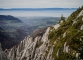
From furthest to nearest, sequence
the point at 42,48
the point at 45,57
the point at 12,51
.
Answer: the point at 12,51 < the point at 42,48 < the point at 45,57

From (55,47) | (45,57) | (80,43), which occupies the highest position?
(80,43)

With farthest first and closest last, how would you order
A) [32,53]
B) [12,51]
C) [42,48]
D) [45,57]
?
[12,51] < [32,53] < [42,48] < [45,57]

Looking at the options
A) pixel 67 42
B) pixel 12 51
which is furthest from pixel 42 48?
pixel 12 51

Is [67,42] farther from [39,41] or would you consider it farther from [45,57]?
[39,41]

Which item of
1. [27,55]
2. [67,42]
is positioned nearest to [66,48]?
[67,42]

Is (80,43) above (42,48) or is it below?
above

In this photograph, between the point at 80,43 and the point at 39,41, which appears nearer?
the point at 80,43

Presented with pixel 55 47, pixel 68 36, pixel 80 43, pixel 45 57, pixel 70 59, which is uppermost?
pixel 80 43

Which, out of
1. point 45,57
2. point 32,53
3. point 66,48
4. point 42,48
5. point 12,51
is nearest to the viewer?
point 66,48

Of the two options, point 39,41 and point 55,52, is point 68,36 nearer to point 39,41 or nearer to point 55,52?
point 55,52
